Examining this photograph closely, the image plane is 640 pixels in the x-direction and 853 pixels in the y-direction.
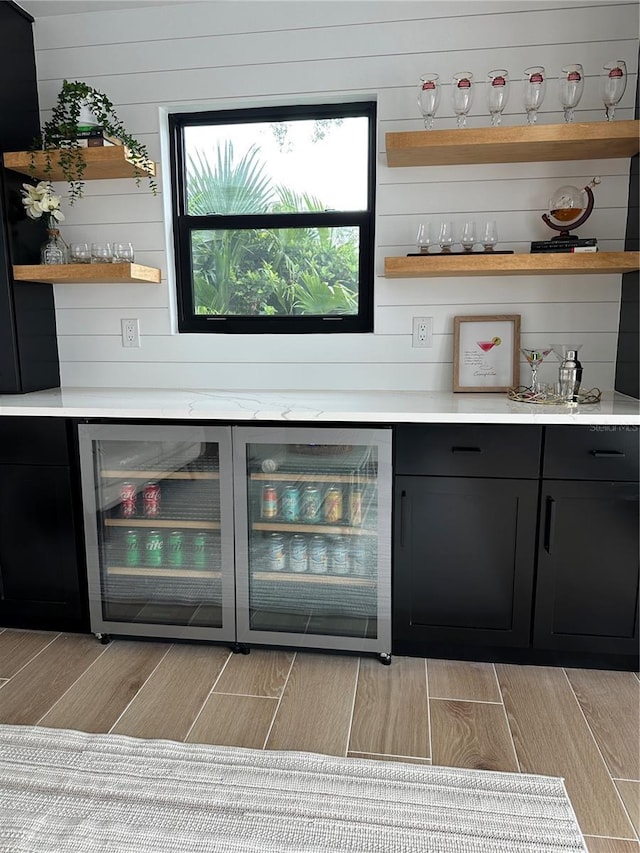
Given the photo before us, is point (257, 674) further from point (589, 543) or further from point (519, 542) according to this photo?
point (589, 543)

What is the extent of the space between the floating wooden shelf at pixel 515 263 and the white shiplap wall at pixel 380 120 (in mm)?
232

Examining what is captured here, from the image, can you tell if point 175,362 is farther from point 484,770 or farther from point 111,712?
point 484,770

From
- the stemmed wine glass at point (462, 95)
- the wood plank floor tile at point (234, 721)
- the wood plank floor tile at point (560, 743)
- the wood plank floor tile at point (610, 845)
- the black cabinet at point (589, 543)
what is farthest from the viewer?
the stemmed wine glass at point (462, 95)

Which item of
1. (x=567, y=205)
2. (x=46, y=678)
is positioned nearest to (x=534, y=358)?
(x=567, y=205)

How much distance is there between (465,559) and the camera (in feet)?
7.36

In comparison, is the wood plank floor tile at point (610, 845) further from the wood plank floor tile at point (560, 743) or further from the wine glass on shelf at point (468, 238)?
the wine glass on shelf at point (468, 238)

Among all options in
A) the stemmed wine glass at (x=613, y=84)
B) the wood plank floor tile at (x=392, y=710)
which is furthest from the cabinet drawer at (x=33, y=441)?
the stemmed wine glass at (x=613, y=84)

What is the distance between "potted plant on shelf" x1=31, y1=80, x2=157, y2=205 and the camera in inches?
100

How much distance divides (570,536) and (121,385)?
2.06m

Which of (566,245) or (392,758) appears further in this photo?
(566,245)

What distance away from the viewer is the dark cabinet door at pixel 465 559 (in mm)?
2199

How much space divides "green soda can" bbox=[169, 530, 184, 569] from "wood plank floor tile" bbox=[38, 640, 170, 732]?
0.33 metres

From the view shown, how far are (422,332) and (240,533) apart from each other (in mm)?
1161

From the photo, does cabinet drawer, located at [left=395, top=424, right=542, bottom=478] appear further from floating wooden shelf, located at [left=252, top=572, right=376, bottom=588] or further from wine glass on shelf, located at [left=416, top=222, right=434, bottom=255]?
wine glass on shelf, located at [left=416, top=222, right=434, bottom=255]
